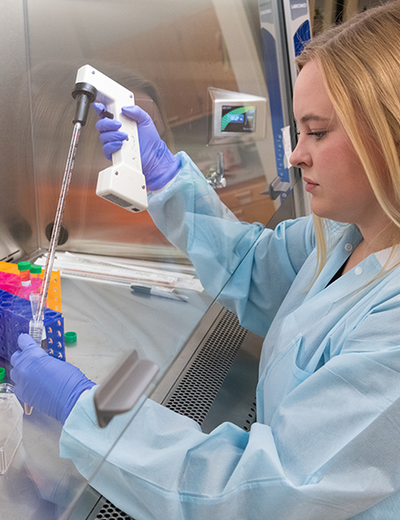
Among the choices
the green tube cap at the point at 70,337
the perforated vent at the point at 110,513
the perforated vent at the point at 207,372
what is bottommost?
the perforated vent at the point at 207,372

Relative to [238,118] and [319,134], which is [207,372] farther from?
[238,118]

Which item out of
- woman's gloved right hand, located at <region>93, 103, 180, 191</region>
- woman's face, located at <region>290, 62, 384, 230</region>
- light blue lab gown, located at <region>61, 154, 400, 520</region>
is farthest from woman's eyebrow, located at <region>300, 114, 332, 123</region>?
woman's gloved right hand, located at <region>93, 103, 180, 191</region>

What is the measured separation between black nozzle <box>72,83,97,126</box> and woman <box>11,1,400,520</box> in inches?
3.3

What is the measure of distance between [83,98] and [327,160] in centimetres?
55

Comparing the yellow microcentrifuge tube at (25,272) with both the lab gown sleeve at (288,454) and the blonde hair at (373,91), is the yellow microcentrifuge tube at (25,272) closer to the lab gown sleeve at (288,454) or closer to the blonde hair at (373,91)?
the lab gown sleeve at (288,454)

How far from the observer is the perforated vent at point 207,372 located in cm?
107

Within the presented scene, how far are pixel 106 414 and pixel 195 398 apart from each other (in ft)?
1.98

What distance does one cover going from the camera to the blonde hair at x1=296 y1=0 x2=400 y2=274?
785 millimetres

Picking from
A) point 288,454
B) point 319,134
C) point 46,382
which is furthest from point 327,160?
point 46,382

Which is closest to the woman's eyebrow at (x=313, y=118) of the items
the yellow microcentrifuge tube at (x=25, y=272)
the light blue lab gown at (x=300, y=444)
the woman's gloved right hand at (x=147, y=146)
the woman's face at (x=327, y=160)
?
the woman's face at (x=327, y=160)

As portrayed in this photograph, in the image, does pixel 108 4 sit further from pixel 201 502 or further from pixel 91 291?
pixel 201 502

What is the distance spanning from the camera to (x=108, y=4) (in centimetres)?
128

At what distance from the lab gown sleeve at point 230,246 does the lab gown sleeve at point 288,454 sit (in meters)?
0.54

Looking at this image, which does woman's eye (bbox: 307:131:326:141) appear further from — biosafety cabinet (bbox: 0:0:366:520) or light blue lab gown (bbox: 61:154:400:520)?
biosafety cabinet (bbox: 0:0:366:520)
